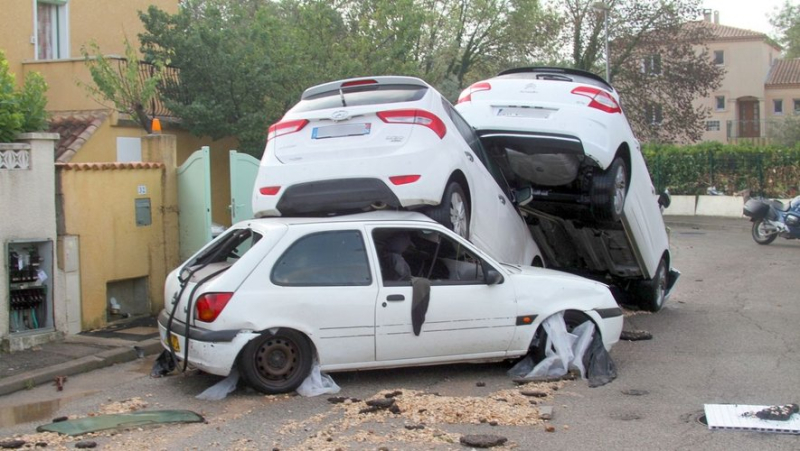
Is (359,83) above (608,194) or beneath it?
above

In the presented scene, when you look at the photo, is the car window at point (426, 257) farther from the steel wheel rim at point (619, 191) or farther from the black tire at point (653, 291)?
the black tire at point (653, 291)

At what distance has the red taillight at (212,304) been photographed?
6902 mm

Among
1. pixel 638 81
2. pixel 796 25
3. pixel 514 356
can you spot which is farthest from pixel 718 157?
pixel 796 25

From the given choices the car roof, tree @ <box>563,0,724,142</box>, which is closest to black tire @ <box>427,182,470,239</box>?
the car roof

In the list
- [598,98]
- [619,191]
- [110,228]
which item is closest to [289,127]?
[598,98]

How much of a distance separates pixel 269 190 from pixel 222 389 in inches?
75.0

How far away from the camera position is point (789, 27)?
80.1 m

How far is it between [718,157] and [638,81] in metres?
14.0

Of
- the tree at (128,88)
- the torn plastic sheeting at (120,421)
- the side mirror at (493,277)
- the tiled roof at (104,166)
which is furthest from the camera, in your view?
the tree at (128,88)

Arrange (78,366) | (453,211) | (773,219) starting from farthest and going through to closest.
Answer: (773,219), (78,366), (453,211)

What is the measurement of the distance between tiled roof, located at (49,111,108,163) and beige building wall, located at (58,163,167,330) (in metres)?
3.43

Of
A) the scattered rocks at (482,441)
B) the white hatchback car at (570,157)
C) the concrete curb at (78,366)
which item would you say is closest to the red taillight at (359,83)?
the white hatchback car at (570,157)

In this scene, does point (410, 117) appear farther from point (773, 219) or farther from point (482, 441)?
point (773, 219)

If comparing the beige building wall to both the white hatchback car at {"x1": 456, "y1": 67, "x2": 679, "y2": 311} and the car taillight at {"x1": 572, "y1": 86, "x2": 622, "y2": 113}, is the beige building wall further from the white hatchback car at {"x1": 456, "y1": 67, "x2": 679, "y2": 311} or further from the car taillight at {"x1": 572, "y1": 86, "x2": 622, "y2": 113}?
the car taillight at {"x1": 572, "y1": 86, "x2": 622, "y2": 113}
